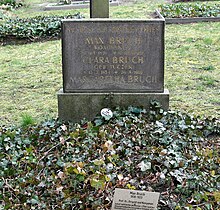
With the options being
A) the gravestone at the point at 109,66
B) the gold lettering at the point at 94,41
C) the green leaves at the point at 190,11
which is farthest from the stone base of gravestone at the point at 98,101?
the green leaves at the point at 190,11

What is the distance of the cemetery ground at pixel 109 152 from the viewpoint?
3.87 metres

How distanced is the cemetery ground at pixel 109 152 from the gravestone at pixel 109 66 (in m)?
0.20

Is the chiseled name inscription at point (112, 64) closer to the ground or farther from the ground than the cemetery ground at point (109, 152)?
farther from the ground

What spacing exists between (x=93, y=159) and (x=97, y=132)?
2.14ft

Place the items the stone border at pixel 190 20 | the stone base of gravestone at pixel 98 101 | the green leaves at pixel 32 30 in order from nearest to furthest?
the stone base of gravestone at pixel 98 101 → the green leaves at pixel 32 30 → the stone border at pixel 190 20

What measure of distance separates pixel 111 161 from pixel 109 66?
1.62 m

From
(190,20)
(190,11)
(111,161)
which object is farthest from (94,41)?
(190,11)

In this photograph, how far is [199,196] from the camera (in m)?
3.77

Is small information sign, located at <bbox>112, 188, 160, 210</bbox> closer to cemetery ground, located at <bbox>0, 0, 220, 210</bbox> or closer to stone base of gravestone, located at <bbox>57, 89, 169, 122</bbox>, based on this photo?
cemetery ground, located at <bbox>0, 0, 220, 210</bbox>

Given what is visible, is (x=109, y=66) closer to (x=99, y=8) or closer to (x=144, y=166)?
(x=99, y=8)

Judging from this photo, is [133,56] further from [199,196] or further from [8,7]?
[8,7]

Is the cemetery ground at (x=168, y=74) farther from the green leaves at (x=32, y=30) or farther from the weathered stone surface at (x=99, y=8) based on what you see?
the weathered stone surface at (x=99, y=8)

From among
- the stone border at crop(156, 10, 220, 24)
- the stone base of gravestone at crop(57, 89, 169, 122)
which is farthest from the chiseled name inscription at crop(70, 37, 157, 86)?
the stone border at crop(156, 10, 220, 24)

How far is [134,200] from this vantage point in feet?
11.5
